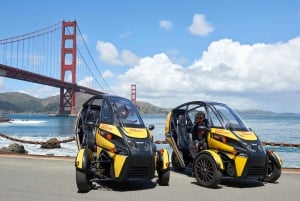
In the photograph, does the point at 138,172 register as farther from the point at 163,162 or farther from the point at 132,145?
the point at 163,162

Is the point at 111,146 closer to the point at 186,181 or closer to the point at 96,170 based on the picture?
the point at 96,170

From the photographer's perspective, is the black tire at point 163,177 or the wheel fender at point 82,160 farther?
the black tire at point 163,177

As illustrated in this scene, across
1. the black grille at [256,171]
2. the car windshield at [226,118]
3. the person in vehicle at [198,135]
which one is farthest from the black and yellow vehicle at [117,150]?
the black grille at [256,171]

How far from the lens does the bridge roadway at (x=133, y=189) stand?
6910 mm

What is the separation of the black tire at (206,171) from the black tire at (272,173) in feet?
4.69

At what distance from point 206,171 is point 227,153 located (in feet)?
1.73

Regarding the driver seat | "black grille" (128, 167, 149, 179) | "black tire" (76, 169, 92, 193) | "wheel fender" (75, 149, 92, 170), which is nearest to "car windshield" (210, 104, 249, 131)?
the driver seat

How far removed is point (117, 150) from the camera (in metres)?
7.34

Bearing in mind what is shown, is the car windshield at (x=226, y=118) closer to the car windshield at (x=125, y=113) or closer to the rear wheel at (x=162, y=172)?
the rear wheel at (x=162, y=172)

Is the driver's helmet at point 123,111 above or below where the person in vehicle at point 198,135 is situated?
above

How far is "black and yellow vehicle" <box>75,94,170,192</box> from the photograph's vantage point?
7.25 m

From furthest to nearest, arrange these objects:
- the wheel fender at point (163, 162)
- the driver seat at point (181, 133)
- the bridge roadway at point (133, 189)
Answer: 1. the driver seat at point (181, 133)
2. the wheel fender at point (163, 162)
3. the bridge roadway at point (133, 189)

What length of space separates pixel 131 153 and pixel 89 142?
1.43 metres

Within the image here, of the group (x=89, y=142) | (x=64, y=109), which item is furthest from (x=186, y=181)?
(x=64, y=109)
